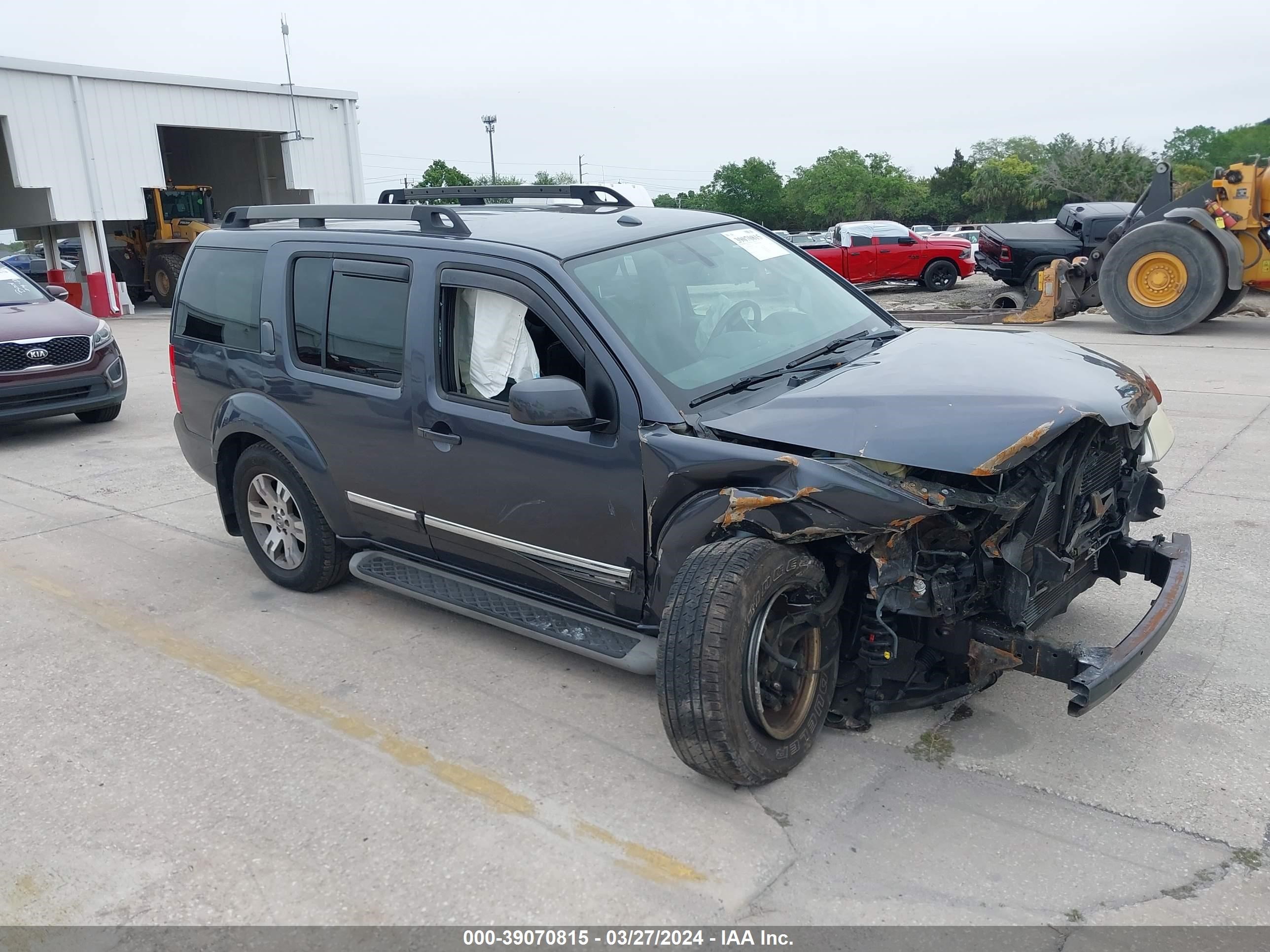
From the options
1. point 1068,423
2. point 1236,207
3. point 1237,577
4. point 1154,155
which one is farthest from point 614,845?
point 1154,155

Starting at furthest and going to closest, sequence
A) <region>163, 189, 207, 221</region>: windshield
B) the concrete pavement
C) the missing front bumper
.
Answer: <region>163, 189, 207, 221</region>: windshield
the missing front bumper
the concrete pavement

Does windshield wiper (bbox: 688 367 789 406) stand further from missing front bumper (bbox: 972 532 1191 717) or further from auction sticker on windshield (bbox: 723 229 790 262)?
missing front bumper (bbox: 972 532 1191 717)

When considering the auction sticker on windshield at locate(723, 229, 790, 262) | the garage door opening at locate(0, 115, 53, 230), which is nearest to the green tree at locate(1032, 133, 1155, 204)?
the garage door opening at locate(0, 115, 53, 230)

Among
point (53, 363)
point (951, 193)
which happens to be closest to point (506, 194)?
point (53, 363)

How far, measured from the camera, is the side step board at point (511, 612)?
3.73 metres

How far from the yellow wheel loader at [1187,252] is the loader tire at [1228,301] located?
16mm

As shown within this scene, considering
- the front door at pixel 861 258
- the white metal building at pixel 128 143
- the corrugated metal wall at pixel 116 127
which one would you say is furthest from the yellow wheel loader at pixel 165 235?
the front door at pixel 861 258

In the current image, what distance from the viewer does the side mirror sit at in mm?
3492

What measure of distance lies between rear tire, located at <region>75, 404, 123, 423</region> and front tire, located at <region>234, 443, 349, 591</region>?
18.6ft

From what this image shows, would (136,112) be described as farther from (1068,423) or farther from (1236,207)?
(1068,423)

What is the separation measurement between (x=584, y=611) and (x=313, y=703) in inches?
46.2

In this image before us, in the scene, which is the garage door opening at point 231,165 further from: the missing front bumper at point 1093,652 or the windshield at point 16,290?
the missing front bumper at point 1093,652

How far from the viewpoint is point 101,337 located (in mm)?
9805

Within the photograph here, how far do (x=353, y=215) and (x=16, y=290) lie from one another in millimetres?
7458
